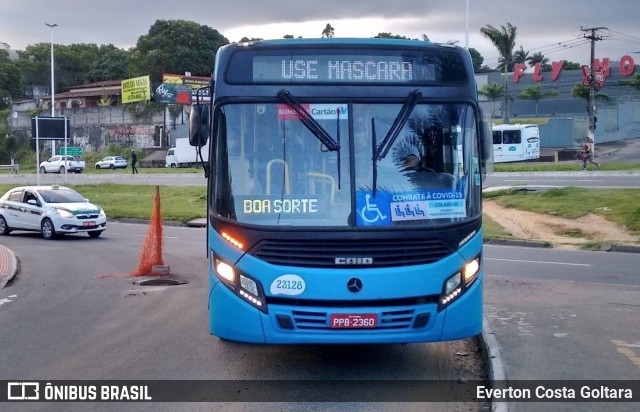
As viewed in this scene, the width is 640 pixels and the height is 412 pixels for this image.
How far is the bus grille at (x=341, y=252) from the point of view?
724 cm

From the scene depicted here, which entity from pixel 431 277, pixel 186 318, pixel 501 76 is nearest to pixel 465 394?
pixel 431 277

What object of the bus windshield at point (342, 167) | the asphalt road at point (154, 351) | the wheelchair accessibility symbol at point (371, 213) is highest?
the bus windshield at point (342, 167)

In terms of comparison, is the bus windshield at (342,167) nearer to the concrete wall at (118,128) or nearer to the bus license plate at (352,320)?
the bus license plate at (352,320)

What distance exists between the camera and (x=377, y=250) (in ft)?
23.9

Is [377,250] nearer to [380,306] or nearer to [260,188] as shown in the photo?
[380,306]

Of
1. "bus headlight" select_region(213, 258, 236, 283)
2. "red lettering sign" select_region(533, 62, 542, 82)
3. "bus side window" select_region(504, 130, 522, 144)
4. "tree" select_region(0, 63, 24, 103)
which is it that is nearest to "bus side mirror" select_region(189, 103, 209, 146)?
"bus headlight" select_region(213, 258, 236, 283)

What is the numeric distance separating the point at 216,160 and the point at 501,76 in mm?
79108

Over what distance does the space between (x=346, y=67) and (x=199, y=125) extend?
158cm

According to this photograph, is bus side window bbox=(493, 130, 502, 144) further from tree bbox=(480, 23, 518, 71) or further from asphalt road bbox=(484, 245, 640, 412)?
asphalt road bbox=(484, 245, 640, 412)

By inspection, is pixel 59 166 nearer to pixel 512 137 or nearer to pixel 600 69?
pixel 512 137

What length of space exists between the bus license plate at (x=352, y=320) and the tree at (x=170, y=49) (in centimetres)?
8798

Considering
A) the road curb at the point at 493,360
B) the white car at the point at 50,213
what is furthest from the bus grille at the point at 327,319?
the white car at the point at 50,213

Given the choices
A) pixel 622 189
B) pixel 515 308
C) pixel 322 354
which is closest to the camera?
pixel 322 354

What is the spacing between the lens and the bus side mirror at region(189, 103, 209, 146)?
7.89 m
